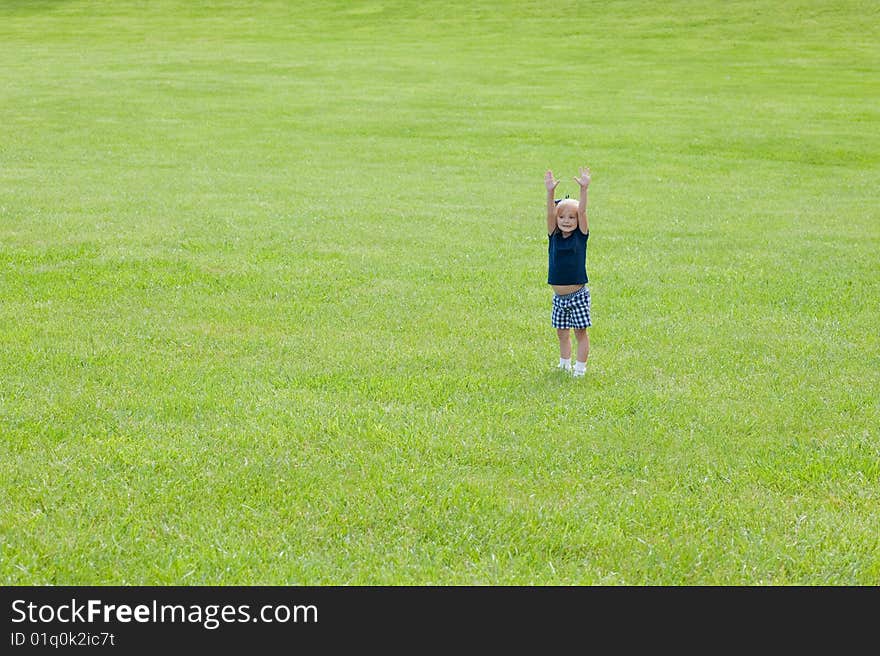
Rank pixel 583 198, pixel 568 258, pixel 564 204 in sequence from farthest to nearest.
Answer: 1. pixel 568 258
2. pixel 564 204
3. pixel 583 198

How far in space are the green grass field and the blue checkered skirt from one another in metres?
0.49

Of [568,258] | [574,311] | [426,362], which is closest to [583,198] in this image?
[568,258]

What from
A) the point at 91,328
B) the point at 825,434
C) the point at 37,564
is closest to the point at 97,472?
the point at 37,564

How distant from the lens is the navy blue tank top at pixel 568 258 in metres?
8.68

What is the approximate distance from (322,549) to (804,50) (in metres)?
49.7

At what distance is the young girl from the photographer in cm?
855

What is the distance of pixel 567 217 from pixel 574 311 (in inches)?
33.3

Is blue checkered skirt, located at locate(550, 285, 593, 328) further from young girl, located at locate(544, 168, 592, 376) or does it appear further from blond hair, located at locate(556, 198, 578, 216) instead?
blond hair, located at locate(556, 198, 578, 216)

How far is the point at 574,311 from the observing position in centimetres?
884

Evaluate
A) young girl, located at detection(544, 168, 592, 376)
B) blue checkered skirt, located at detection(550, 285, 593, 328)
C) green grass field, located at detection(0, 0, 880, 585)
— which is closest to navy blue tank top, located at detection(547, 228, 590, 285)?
young girl, located at detection(544, 168, 592, 376)

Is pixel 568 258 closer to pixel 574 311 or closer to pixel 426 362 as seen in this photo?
pixel 574 311

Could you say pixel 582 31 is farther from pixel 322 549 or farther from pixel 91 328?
pixel 322 549

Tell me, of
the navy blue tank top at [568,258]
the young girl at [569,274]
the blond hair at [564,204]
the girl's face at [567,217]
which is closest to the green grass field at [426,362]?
the young girl at [569,274]

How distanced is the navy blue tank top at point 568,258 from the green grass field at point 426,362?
34.2 inches
